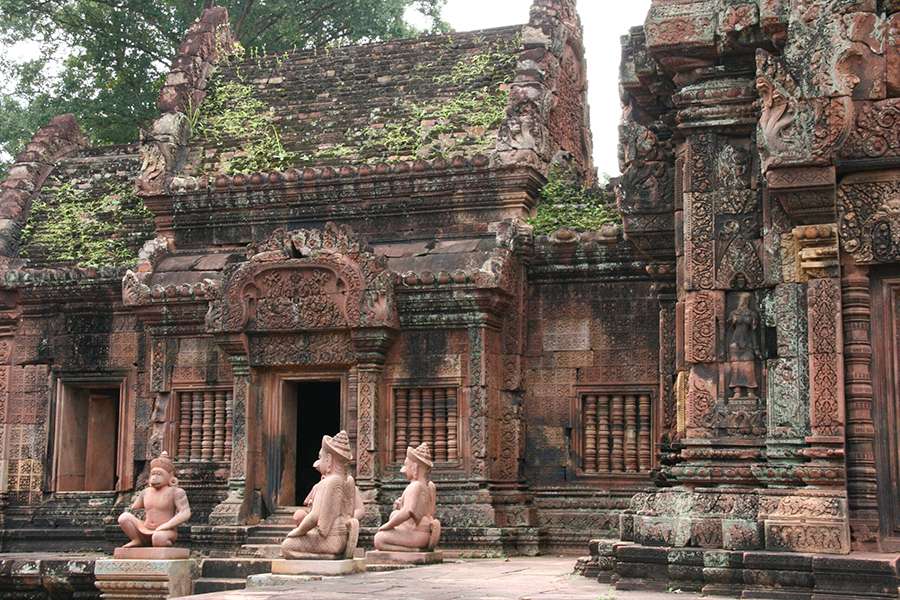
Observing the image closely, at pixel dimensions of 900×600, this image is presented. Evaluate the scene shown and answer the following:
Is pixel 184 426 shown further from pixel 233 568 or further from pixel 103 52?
pixel 103 52

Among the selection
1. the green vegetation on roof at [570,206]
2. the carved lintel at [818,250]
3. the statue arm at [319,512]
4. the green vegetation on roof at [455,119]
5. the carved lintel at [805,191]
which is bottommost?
the statue arm at [319,512]

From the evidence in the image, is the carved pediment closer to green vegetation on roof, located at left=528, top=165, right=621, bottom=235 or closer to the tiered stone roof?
the tiered stone roof

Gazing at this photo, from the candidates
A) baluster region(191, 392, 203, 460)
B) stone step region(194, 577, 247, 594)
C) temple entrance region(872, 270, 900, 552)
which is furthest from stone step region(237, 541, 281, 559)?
temple entrance region(872, 270, 900, 552)

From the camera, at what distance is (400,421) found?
17.4 meters

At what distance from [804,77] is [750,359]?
2.11 m

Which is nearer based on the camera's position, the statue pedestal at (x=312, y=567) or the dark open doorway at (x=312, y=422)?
the statue pedestal at (x=312, y=567)

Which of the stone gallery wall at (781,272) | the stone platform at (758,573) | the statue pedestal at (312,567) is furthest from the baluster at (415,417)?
the stone platform at (758,573)

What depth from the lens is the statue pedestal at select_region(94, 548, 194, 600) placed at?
15.0 m

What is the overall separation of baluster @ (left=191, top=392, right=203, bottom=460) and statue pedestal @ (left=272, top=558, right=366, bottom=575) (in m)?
5.80

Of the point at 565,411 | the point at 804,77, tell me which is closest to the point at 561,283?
the point at 565,411

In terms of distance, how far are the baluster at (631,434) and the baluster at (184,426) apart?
6.02 m

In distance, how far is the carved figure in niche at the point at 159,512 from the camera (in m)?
15.4

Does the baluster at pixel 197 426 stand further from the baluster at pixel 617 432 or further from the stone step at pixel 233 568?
the baluster at pixel 617 432

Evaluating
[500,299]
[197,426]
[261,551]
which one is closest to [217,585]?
[261,551]
